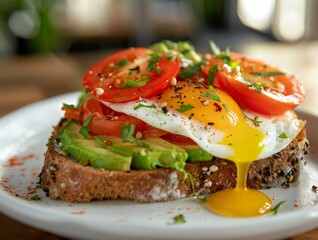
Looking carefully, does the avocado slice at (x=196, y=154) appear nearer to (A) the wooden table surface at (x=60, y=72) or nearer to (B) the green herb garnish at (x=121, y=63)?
(B) the green herb garnish at (x=121, y=63)

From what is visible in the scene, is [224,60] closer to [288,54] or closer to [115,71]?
[115,71]

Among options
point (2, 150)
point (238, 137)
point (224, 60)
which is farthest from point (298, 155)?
point (2, 150)

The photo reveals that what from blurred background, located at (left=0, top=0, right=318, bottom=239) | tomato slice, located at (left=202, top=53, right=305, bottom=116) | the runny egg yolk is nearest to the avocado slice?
the runny egg yolk

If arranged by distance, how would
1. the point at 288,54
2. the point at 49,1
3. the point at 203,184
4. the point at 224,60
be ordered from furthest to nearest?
1. the point at 49,1
2. the point at 288,54
3. the point at 224,60
4. the point at 203,184

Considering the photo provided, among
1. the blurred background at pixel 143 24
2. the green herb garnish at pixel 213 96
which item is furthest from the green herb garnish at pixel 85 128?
the blurred background at pixel 143 24

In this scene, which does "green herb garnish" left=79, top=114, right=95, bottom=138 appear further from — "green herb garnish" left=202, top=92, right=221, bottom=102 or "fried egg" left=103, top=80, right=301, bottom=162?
"green herb garnish" left=202, top=92, right=221, bottom=102
